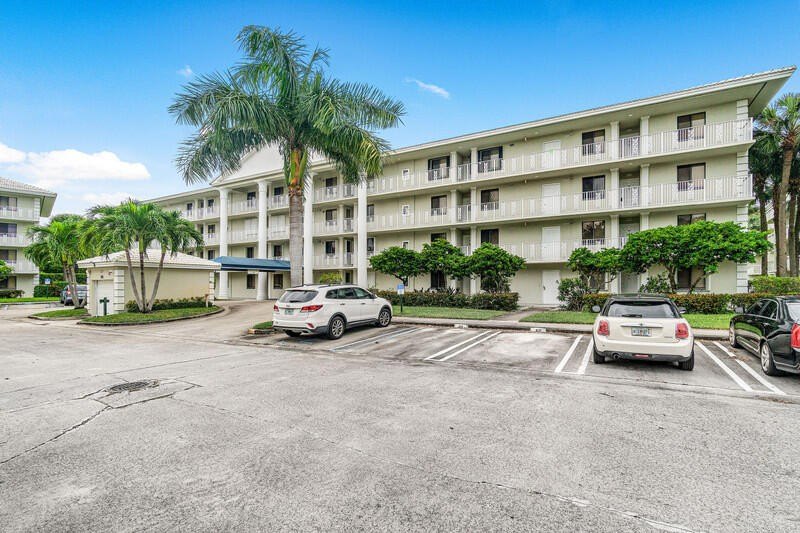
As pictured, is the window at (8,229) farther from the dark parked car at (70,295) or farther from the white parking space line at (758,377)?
the white parking space line at (758,377)

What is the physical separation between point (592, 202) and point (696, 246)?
6156 millimetres

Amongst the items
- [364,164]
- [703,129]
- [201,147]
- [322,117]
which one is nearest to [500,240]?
[703,129]

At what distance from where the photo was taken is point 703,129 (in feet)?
63.3

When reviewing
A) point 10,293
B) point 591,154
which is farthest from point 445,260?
point 10,293

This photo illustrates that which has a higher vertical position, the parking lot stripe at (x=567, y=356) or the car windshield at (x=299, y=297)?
the car windshield at (x=299, y=297)

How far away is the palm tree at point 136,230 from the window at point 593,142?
2208cm

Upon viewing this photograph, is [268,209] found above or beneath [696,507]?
above

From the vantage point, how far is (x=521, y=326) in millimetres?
13836

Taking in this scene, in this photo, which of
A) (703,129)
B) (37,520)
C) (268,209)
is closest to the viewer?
(37,520)

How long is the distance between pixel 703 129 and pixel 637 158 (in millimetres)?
3194

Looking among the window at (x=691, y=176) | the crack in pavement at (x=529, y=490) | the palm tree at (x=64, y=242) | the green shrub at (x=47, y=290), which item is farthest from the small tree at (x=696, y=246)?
the green shrub at (x=47, y=290)

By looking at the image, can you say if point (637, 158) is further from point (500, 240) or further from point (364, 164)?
point (364, 164)

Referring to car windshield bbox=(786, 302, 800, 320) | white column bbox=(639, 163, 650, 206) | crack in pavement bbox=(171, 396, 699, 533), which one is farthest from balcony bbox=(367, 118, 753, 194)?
crack in pavement bbox=(171, 396, 699, 533)

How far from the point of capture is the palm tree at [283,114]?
43.6 ft
